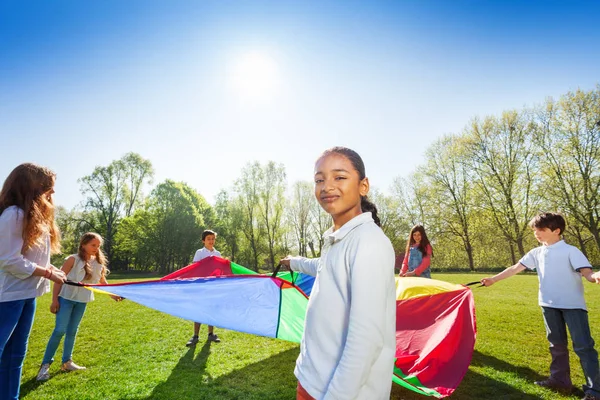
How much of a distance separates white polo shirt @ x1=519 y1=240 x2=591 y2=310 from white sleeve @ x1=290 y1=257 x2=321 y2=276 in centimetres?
350

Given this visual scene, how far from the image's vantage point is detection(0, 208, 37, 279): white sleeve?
2.66 metres

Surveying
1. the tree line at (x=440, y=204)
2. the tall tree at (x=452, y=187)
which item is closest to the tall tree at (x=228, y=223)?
the tree line at (x=440, y=204)

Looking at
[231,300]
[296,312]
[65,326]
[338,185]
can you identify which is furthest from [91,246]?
[338,185]

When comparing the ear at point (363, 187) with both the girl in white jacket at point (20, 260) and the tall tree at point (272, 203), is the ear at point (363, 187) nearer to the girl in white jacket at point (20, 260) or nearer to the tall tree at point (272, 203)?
the girl in white jacket at point (20, 260)

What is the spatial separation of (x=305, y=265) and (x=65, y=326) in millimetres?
4363

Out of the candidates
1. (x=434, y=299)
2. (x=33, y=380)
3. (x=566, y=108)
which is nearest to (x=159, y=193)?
(x=33, y=380)

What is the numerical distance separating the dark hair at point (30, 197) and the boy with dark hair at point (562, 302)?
19.3ft

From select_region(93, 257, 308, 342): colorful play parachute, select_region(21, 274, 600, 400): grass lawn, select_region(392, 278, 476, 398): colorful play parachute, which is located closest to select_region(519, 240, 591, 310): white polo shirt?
select_region(392, 278, 476, 398): colorful play parachute

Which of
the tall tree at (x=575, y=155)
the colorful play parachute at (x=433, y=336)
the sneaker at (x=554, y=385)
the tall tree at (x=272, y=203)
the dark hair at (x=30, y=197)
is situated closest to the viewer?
the dark hair at (x=30, y=197)

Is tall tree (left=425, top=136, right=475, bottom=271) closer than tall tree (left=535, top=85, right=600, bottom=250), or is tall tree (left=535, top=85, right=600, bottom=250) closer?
tall tree (left=535, top=85, right=600, bottom=250)

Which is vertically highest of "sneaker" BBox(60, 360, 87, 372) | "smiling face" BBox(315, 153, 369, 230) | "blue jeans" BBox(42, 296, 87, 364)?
"smiling face" BBox(315, 153, 369, 230)

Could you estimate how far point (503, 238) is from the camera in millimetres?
28188

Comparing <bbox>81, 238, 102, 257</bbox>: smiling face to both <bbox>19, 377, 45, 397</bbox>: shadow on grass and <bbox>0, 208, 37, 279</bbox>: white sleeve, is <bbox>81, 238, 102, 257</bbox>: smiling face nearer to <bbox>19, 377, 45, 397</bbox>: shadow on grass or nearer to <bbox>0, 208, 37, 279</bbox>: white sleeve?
<bbox>19, 377, 45, 397</bbox>: shadow on grass

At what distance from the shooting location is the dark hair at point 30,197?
2828 mm
